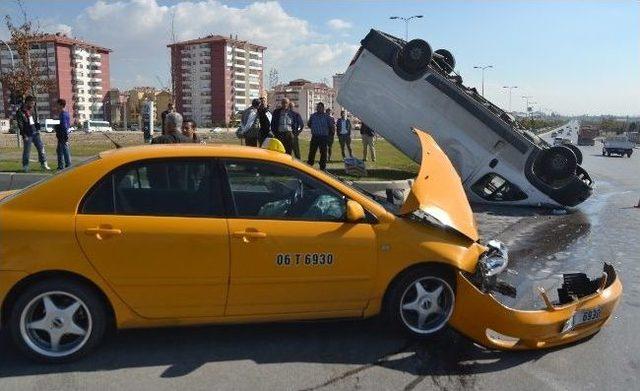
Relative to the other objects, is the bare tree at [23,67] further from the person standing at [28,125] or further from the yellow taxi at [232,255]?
the yellow taxi at [232,255]

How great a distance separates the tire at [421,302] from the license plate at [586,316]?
90 cm

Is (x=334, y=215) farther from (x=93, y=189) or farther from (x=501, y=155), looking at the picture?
(x=501, y=155)

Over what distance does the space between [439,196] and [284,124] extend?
26.2ft

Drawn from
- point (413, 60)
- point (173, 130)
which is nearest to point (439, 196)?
point (173, 130)

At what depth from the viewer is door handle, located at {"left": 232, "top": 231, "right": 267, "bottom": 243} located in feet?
12.3

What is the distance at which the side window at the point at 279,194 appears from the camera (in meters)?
3.91

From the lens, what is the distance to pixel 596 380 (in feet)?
11.9

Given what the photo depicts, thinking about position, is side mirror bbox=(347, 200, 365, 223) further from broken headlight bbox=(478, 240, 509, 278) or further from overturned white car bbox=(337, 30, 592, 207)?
overturned white car bbox=(337, 30, 592, 207)

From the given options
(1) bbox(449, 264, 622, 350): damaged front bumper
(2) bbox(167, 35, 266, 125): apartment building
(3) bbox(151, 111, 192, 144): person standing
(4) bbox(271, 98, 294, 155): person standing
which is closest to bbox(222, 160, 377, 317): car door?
(1) bbox(449, 264, 622, 350): damaged front bumper

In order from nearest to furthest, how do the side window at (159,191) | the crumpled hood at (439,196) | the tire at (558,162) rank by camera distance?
the side window at (159,191), the crumpled hood at (439,196), the tire at (558,162)

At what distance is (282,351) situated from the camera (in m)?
3.96

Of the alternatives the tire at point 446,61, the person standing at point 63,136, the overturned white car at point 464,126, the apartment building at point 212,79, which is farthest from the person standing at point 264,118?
the apartment building at point 212,79

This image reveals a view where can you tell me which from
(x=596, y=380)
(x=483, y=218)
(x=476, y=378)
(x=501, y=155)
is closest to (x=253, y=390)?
(x=476, y=378)

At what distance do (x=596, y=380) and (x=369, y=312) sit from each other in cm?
152
